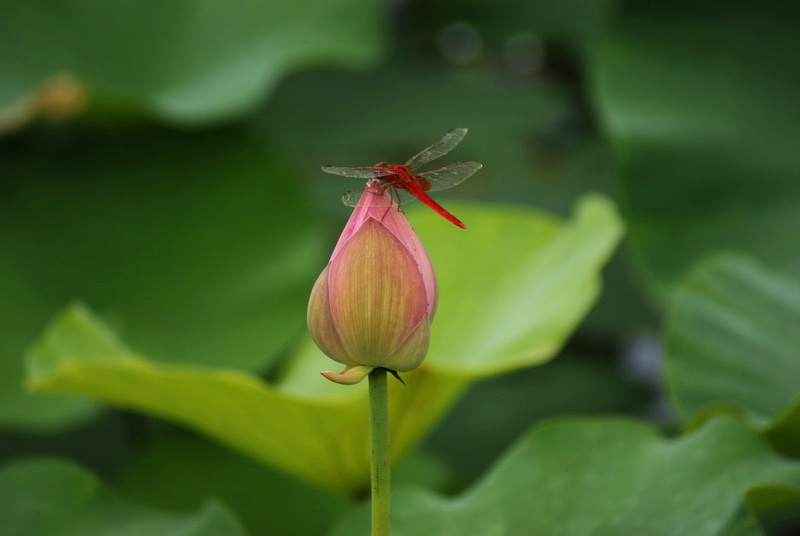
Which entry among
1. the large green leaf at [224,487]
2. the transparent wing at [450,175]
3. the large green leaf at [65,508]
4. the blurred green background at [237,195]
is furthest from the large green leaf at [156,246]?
the transparent wing at [450,175]

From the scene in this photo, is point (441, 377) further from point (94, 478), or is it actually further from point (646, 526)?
point (94, 478)

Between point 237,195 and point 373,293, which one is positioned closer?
point 373,293

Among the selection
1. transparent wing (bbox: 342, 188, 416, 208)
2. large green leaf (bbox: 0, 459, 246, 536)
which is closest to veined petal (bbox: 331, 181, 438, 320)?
transparent wing (bbox: 342, 188, 416, 208)

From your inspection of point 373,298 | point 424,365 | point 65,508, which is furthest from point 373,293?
point 65,508

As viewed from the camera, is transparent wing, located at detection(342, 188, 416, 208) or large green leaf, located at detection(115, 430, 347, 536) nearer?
transparent wing, located at detection(342, 188, 416, 208)

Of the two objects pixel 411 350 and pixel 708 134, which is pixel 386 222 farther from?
pixel 708 134

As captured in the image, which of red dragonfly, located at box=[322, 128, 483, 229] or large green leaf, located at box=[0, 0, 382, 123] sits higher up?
red dragonfly, located at box=[322, 128, 483, 229]

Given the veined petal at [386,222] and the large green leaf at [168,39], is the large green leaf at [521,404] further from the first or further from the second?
the veined petal at [386,222]

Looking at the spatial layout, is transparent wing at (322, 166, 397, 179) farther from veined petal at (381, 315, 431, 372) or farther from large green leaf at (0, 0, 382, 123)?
large green leaf at (0, 0, 382, 123)
